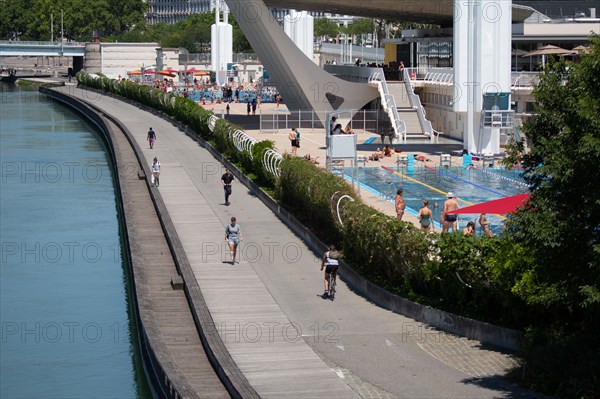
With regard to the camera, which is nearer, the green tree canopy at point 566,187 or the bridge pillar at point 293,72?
the green tree canopy at point 566,187

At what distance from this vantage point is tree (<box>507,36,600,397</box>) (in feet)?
47.7

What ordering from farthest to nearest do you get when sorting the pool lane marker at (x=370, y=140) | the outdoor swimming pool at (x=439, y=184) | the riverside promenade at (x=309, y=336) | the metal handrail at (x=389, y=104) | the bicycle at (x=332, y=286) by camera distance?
1. the metal handrail at (x=389, y=104)
2. the pool lane marker at (x=370, y=140)
3. the outdoor swimming pool at (x=439, y=184)
4. the bicycle at (x=332, y=286)
5. the riverside promenade at (x=309, y=336)

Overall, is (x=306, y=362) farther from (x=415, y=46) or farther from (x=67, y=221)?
(x=415, y=46)

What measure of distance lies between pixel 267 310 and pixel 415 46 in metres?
41.2

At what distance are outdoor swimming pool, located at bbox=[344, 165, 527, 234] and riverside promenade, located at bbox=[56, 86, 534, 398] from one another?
4.90 meters

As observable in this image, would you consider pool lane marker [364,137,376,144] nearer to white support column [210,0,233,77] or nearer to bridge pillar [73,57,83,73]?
white support column [210,0,233,77]

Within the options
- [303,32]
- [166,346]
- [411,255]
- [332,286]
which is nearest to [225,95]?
[303,32]

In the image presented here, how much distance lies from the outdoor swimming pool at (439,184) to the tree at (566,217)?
11.8m

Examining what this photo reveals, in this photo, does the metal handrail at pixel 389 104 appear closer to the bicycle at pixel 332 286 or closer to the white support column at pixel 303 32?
the white support column at pixel 303 32

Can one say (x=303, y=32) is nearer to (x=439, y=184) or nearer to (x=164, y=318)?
(x=439, y=184)

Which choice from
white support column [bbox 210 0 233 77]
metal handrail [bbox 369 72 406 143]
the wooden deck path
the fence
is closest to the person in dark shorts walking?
the wooden deck path

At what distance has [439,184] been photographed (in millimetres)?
35094

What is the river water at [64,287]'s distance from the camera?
21500mm

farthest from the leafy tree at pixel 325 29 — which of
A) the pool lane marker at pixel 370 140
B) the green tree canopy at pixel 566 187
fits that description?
the green tree canopy at pixel 566 187
